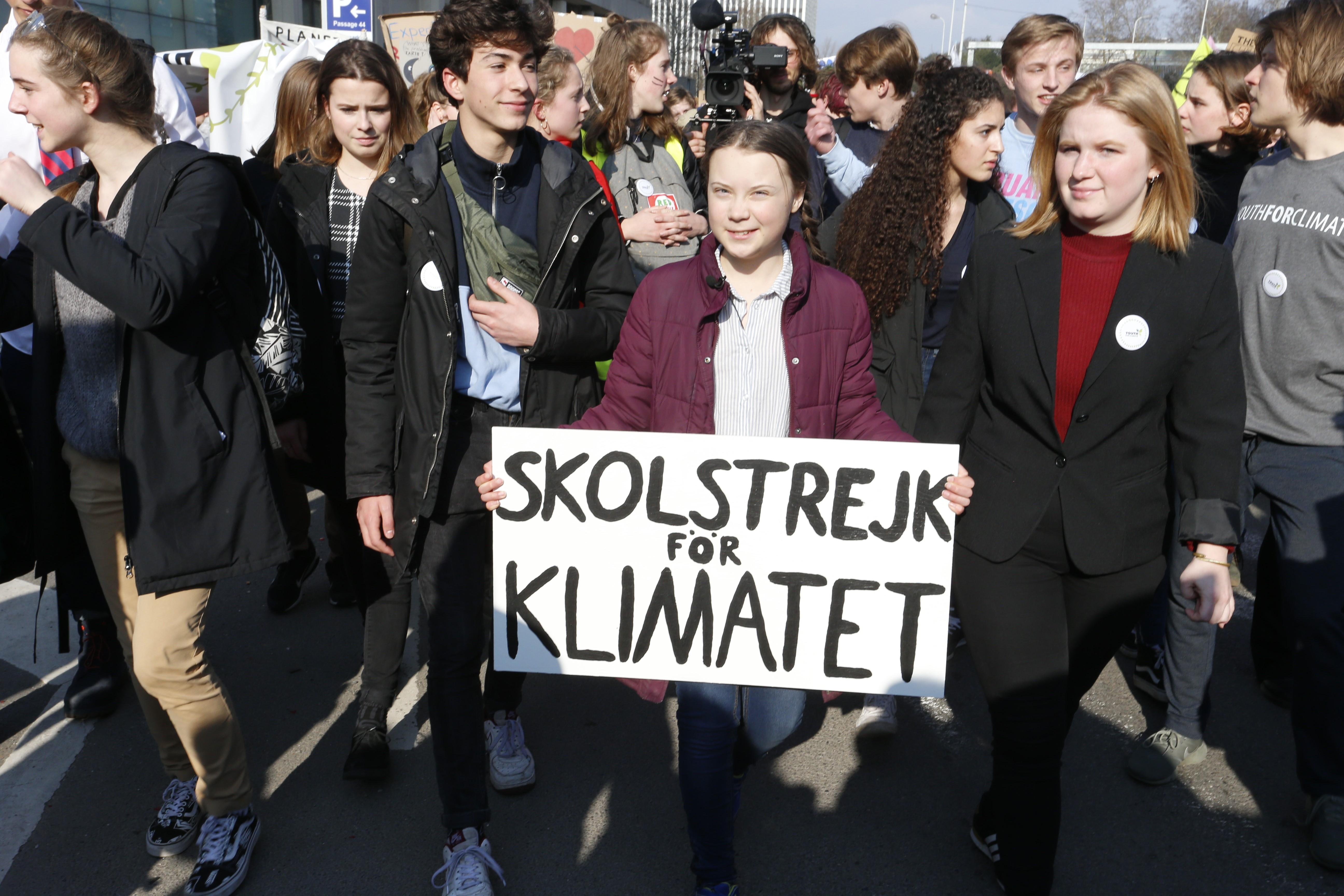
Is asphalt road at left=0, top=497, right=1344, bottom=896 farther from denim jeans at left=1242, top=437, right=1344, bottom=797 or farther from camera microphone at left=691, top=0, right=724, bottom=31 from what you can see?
camera microphone at left=691, top=0, right=724, bottom=31

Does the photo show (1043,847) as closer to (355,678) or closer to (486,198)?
(486,198)

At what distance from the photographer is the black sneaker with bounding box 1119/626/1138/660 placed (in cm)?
427

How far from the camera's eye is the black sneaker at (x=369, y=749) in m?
3.37

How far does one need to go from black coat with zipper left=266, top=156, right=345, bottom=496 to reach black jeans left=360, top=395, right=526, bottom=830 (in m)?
0.84

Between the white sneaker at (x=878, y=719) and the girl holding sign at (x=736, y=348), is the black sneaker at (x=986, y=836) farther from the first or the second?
the girl holding sign at (x=736, y=348)

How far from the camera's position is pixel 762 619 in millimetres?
2520

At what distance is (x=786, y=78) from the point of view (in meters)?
5.20

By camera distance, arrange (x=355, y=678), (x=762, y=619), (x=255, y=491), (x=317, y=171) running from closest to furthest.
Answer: (x=762, y=619)
(x=255, y=491)
(x=317, y=171)
(x=355, y=678)

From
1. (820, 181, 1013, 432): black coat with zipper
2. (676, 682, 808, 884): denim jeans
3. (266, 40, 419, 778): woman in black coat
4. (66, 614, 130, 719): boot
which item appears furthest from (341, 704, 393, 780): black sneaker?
(820, 181, 1013, 432): black coat with zipper

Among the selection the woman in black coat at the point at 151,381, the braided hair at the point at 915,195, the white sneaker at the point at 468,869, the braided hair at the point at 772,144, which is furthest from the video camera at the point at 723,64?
the white sneaker at the point at 468,869

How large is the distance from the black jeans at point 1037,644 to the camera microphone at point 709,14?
9.13 feet

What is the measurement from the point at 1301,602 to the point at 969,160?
5.46 ft

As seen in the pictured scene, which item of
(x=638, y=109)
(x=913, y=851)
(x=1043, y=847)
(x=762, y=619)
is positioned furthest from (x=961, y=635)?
(x=638, y=109)

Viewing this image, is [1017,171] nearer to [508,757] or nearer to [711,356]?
[711,356]
